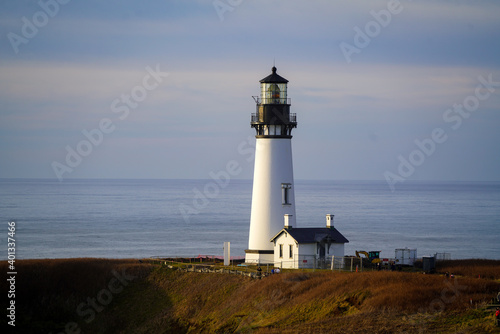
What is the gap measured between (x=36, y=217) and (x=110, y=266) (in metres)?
87.4

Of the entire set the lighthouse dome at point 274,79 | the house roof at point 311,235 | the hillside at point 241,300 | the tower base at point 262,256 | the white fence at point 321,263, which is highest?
the lighthouse dome at point 274,79

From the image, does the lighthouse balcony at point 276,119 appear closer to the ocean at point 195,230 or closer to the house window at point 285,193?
the house window at point 285,193

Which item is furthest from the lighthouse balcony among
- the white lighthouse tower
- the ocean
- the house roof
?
the ocean

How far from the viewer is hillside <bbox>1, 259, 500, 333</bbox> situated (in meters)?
31.5

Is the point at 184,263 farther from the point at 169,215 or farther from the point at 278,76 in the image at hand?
the point at 169,215

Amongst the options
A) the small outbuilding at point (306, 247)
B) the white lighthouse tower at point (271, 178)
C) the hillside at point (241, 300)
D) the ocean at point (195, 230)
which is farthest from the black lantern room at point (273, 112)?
the ocean at point (195, 230)

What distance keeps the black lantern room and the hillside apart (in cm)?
955

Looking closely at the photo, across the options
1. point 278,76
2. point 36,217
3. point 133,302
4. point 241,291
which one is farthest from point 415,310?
point 36,217

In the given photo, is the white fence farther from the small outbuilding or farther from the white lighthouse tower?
the white lighthouse tower

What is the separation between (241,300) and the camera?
39.4m

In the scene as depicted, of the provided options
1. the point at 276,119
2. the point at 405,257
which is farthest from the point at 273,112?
the point at 405,257

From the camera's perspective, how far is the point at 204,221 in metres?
131

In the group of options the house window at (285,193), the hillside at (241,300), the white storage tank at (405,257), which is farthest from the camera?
the house window at (285,193)

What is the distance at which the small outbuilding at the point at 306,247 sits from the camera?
45344 mm
